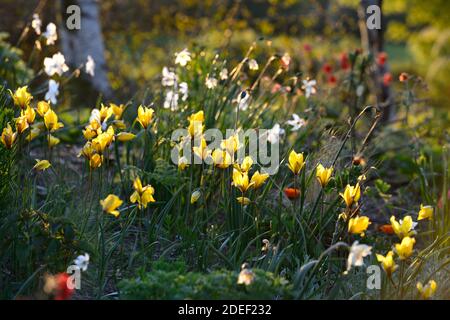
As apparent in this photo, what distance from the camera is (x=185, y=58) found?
4.36 m

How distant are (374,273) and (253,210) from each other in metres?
0.77

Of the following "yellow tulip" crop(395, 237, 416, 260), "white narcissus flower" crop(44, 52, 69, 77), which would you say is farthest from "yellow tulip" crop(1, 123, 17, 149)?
"yellow tulip" crop(395, 237, 416, 260)

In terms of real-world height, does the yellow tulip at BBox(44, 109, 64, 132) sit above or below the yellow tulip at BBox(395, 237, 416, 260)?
above

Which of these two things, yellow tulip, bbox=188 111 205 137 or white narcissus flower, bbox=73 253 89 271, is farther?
yellow tulip, bbox=188 111 205 137

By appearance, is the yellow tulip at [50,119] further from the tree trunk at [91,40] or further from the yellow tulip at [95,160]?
the tree trunk at [91,40]

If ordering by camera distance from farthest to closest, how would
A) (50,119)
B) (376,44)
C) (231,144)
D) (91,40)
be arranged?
(91,40) < (376,44) < (50,119) < (231,144)

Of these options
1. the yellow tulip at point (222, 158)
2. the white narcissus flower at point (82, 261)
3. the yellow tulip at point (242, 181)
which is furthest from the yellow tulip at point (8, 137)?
the yellow tulip at point (242, 181)

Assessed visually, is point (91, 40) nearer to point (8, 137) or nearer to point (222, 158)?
point (8, 137)

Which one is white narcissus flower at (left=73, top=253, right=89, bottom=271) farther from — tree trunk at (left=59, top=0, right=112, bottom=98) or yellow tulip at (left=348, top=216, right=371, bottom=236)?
tree trunk at (left=59, top=0, right=112, bottom=98)

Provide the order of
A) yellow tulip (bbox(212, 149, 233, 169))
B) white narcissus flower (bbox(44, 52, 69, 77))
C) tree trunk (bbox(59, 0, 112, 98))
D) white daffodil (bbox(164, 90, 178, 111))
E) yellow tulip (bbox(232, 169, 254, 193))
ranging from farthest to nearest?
1. tree trunk (bbox(59, 0, 112, 98))
2. white daffodil (bbox(164, 90, 178, 111))
3. white narcissus flower (bbox(44, 52, 69, 77))
4. yellow tulip (bbox(212, 149, 233, 169))
5. yellow tulip (bbox(232, 169, 254, 193))

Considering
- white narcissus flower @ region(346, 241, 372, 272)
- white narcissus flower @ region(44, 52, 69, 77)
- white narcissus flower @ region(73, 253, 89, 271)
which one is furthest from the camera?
white narcissus flower @ region(44, 52, 69, 77)

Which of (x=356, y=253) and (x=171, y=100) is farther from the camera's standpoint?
(x=171, y=100)

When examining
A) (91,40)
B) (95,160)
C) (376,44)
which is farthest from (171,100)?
(91,40)
